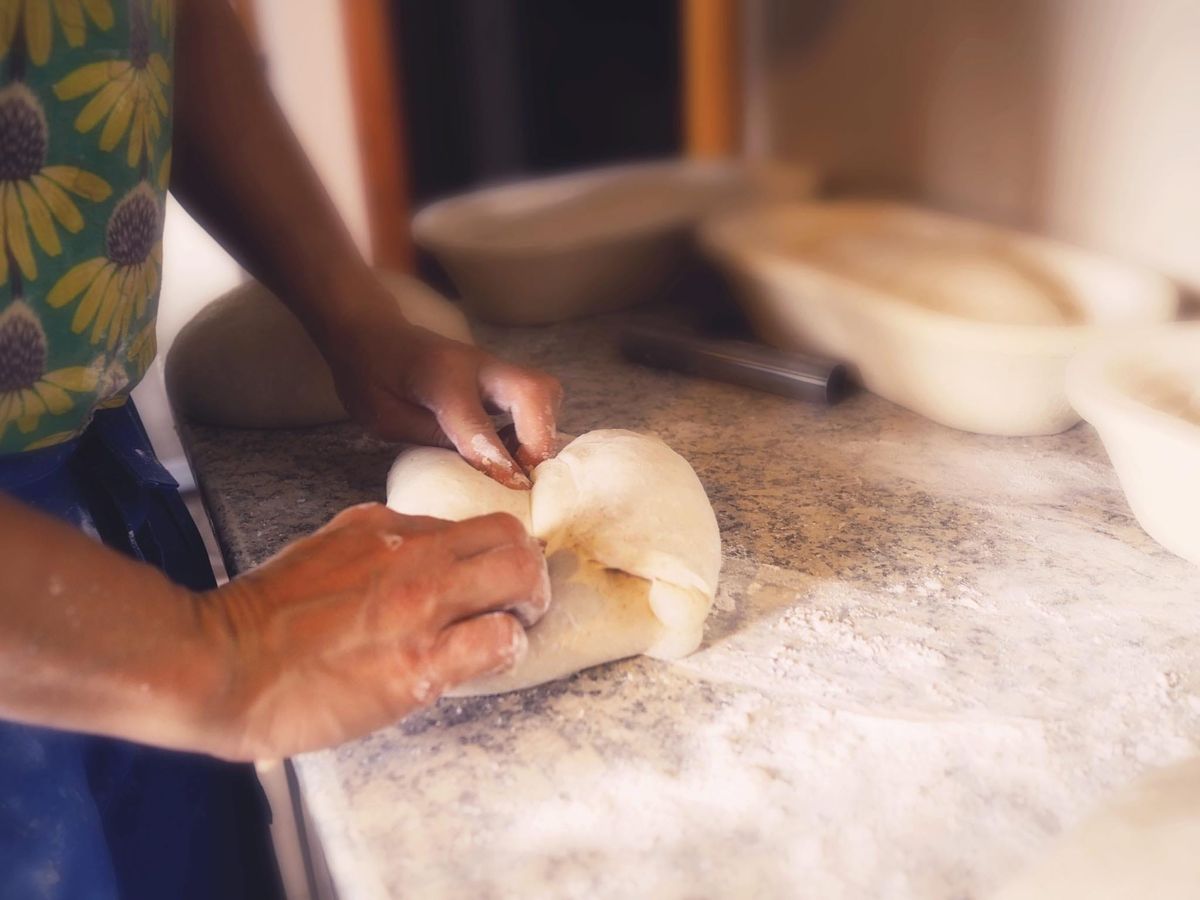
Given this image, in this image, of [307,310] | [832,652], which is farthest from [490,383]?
[832,652]

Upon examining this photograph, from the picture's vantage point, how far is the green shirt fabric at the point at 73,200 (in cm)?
57

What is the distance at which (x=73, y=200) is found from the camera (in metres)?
0.61

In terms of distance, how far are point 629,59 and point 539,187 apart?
0.24 m

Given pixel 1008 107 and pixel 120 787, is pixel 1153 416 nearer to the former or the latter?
pixel 1008 107

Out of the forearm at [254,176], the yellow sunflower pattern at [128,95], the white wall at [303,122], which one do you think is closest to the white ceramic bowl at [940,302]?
the forearm at [254,176]

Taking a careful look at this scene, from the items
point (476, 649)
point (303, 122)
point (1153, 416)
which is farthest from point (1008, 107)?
point (303, 122)

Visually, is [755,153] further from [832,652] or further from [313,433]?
[832,652]

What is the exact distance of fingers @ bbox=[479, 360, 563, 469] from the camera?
757 mm

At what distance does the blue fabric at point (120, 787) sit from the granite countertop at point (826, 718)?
0.24ft

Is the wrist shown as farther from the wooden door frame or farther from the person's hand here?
the wooden door frame

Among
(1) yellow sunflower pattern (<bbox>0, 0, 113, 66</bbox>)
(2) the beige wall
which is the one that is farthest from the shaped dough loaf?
(2) the beige wall

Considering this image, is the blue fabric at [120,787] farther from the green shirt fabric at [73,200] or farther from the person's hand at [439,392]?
the person's hand at [439,392]

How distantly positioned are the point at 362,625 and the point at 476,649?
0.21ft

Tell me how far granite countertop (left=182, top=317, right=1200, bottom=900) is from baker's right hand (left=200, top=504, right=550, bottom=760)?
0.06 m
